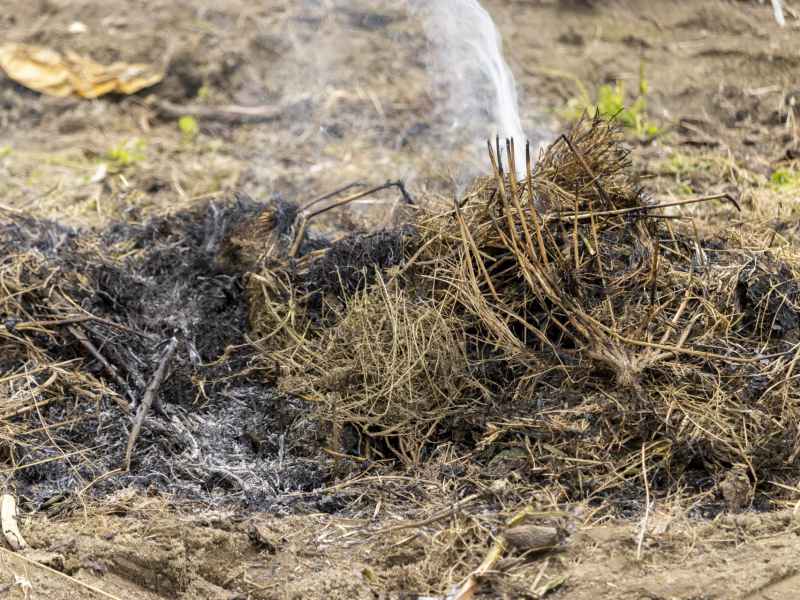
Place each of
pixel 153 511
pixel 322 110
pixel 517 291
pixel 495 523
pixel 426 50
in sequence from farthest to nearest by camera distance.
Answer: pixel 426 50 < pixel 322 110 < pixel 517 291 < pixel 153 511 < pixel 495 523

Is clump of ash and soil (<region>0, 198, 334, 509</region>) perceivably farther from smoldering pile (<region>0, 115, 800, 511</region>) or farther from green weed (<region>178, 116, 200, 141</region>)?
green weed (<region>178, 116, 200, 141</region>)

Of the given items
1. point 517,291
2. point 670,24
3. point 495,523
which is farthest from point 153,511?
point 670,24

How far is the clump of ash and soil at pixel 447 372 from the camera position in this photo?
2.94 m

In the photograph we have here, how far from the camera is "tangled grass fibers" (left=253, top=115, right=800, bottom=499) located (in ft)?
9.89

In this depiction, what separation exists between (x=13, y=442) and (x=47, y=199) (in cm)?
219

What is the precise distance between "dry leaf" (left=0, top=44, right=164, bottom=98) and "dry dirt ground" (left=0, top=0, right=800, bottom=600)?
8 cm

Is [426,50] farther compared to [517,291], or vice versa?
[426,50]

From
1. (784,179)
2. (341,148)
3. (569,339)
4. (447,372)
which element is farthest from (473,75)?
(447,372)

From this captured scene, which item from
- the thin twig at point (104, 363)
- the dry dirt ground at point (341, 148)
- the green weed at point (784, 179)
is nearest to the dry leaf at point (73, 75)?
the dry dirt ground at point (341, 148)

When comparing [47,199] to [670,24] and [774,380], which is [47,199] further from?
[670,24]

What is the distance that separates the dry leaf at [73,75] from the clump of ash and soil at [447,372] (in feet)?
8.85

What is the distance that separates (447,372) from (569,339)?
0.43m

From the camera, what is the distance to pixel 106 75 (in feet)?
21.0

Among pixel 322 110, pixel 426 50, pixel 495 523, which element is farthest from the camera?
pixel 426 50
